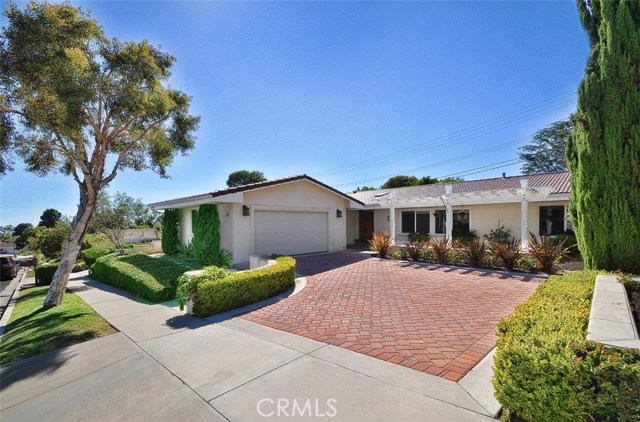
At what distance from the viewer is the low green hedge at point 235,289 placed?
6.62 meters

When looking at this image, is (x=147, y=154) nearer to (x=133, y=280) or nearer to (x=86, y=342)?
(x=133, y=280)

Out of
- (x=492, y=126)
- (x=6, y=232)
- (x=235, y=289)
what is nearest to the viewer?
(x=235, y=289)

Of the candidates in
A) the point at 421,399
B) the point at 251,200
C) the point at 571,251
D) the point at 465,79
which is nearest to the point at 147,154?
the point at 251,200

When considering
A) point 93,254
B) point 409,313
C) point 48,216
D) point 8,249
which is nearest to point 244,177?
point 8,249

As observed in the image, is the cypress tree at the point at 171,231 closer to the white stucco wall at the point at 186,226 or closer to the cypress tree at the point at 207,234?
the white stucco wall at the point at 186,226

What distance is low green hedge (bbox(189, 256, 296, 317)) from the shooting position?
21.7ft

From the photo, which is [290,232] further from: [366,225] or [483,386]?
[483,386]

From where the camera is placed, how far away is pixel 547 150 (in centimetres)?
4159

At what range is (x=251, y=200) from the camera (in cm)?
1363

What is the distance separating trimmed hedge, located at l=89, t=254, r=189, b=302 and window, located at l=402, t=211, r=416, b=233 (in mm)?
14548

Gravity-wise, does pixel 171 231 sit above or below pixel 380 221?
below

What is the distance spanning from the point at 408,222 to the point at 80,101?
18.4 m

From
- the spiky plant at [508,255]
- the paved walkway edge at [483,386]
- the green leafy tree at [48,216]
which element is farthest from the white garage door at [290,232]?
the green leafy tree at [48,216]

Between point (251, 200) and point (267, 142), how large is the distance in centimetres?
835
